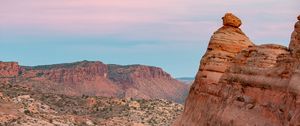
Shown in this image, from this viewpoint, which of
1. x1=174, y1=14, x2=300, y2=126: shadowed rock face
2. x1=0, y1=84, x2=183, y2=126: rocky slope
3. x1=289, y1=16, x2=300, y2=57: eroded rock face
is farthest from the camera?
x1=0, y1=84, x2=183, y2=126: rocky slope

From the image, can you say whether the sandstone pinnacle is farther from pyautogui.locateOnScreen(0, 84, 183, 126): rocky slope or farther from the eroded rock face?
pyautogui.locateOnScreen(0, 84, 183, 126): rocky slope

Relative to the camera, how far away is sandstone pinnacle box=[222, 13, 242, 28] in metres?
43.8

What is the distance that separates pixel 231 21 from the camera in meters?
43.8

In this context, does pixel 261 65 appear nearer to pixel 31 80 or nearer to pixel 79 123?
pixel 79 123

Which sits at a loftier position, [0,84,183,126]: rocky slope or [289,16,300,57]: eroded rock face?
[289,16,300,57]: eroded rock face

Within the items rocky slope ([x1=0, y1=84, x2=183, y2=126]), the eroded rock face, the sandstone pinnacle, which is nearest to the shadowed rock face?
the eroded rock face

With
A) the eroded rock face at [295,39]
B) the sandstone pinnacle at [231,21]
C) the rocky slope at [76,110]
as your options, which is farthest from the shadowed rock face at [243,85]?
the rocky slope at [76,110]

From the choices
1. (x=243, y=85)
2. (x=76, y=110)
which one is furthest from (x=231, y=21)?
(x=76, y=110)

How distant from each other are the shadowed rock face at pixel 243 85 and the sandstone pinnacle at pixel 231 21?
0.96 feet

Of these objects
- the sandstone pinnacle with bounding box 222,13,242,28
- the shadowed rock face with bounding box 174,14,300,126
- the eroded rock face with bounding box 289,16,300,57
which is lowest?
the shadowed rock face with bounding box 174,14,300,126

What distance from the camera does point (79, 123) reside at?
10194 cm

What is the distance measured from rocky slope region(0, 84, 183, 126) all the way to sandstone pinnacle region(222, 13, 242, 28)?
52667 mm

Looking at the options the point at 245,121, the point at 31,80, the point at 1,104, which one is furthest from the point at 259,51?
the point at 31,80

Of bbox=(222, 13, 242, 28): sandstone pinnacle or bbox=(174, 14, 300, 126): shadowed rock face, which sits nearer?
bbox=(174, 14, 300, 126): shadowed rock face
